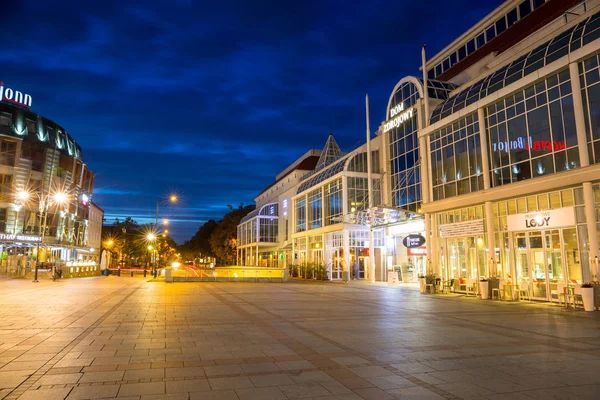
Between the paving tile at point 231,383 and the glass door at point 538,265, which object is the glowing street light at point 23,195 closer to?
the glass door at point 538,265

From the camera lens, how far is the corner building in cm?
1800

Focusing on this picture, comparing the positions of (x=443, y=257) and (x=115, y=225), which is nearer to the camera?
(x=443, y=257)

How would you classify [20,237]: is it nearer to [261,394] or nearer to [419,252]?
[419,252]

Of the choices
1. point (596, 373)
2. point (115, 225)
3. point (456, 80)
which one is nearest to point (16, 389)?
point (596, 373)

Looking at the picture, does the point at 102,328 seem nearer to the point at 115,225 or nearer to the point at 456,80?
the point at 456,80

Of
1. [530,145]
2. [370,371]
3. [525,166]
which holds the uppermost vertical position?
[530,145]

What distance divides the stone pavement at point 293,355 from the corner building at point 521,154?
5096 mm

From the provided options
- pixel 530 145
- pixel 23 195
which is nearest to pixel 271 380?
pixel 530 145

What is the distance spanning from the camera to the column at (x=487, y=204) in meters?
22.0

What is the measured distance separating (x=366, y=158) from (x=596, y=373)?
34052 millimetres

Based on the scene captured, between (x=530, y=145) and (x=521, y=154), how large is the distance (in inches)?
26.9

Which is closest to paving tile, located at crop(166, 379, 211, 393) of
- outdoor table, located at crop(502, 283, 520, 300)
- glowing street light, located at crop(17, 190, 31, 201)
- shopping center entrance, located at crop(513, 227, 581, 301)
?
shopping center entrance, located at crop(513, 227, 581, 301)

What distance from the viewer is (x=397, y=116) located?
34031 millimetres

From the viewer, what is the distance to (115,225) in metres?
115
